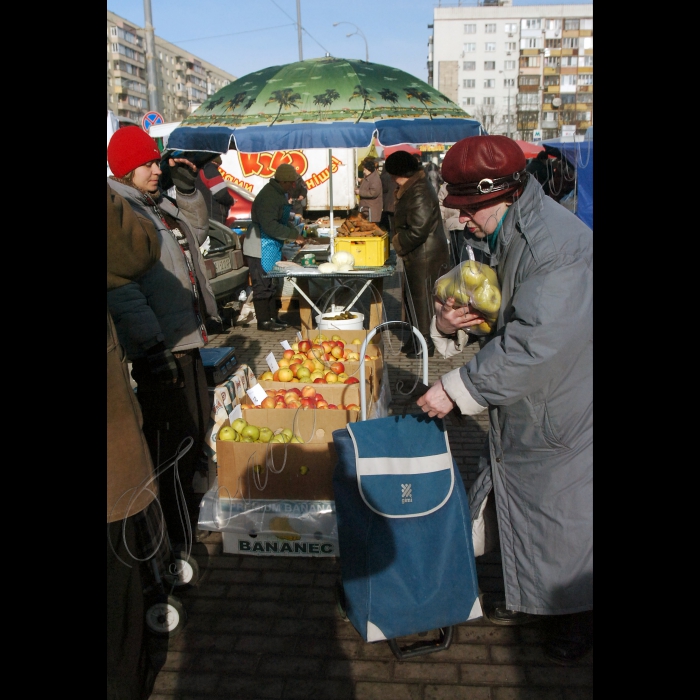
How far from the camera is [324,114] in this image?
6.40 meters

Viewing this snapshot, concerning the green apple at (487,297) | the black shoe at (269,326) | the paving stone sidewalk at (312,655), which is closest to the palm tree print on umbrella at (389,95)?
the black shoe at (269,326)

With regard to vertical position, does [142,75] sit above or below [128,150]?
above

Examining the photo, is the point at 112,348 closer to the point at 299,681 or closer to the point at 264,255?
the point at 299,681

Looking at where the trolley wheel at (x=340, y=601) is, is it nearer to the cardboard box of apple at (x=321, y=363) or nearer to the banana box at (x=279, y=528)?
the banana box at (x=279, y=528)

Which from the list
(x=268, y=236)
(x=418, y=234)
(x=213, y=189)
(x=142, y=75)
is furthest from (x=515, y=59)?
(x=418, y=234)

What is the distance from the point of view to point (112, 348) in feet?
6.88

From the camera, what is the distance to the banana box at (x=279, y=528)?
3.73 metres

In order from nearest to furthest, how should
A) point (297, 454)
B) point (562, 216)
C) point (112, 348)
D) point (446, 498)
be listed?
point (112, 348)
point (562, 216)
point (446, 498)
point (297, 454)

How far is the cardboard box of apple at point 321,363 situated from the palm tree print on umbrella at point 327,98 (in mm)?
2480

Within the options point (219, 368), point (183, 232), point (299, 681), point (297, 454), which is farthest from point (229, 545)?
point (183, 232)

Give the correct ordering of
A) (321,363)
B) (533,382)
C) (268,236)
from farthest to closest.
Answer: (268,236) < (321,363) < (533,382)

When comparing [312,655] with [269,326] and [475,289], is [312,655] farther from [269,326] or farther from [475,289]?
[269,326]

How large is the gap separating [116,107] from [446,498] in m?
111

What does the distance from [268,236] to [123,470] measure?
270 inches
